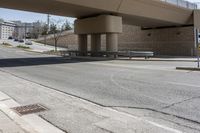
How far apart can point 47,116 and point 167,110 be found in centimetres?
319

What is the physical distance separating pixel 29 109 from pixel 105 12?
2738 centimetres

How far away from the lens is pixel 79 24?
39.2 meters

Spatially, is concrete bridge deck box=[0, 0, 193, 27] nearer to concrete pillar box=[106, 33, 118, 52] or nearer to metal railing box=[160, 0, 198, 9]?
metal railing box=[160, 0, 198, 9]

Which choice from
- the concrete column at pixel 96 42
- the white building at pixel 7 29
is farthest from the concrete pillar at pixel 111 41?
the white building at pixel 7 29

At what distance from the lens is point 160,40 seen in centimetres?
4841

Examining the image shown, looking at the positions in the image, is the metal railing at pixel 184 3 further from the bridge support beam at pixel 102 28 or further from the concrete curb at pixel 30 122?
the concrete curb at pixel 30 122

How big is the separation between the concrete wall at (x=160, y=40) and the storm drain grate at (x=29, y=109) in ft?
127

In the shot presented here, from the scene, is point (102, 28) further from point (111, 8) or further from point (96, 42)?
point (96, 42)

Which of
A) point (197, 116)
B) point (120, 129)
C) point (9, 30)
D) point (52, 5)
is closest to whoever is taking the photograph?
point (120, 129)

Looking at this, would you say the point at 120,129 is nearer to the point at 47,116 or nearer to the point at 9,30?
the point at 47,116

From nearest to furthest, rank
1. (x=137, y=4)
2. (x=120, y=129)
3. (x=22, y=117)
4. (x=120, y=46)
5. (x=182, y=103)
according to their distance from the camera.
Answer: (x=120, y=129)
(x=22, y=117)
(x=182, y=103)
(x=137, y=4)
(x=120, y=46)

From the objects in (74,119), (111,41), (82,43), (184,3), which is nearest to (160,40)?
(184,3)

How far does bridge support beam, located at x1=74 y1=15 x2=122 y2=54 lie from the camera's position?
114ft

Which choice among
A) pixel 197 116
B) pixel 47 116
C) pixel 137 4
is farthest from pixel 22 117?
pixel 137 4
